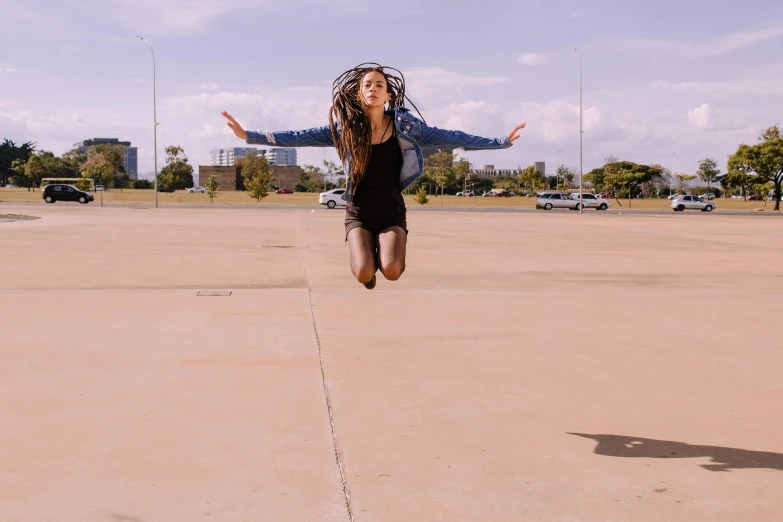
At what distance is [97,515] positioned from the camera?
12.3 feet

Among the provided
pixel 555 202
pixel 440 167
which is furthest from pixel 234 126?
pixel 440 167

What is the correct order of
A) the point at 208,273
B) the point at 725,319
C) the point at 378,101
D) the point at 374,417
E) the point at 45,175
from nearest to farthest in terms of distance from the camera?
the point at 374,417 < the point at 378,101 < the point at 725,319 < the point at 208,273 < the point at 45,175

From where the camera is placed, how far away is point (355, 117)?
6031 mm

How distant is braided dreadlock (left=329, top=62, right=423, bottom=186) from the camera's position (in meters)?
5.97

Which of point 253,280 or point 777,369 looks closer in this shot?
point 777,369

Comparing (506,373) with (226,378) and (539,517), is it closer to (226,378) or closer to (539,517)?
(226,378)

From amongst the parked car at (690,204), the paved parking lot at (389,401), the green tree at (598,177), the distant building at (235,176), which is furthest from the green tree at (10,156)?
the paved parking lot at (389,401)

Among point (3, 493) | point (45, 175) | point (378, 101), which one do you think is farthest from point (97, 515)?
point (45, 175)

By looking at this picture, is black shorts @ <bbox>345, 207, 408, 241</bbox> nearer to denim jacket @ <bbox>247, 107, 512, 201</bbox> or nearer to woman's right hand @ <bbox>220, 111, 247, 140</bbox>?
denim jacket @ <bbox>247, 107, 512, 201</bbox>

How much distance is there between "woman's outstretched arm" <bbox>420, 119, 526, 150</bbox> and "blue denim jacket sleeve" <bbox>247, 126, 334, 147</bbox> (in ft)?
2.49

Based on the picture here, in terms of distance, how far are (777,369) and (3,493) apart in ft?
19.2

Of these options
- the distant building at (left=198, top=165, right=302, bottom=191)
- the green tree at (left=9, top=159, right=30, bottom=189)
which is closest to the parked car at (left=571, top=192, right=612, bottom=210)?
the green tree at (left=9, top=159, right=30, bottom=189)

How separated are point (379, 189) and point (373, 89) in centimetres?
71

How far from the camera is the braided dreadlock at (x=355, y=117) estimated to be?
235 inches
